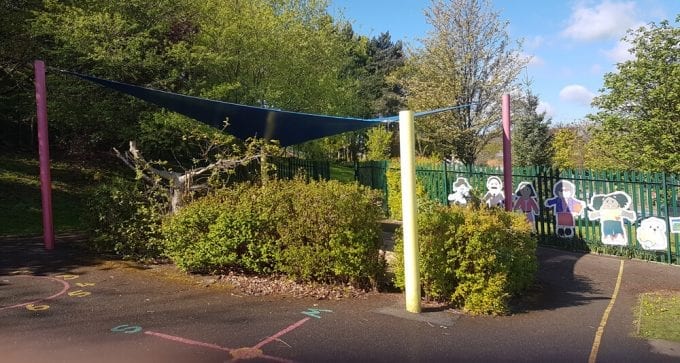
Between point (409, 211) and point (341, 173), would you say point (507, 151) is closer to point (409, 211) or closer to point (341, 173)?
point (409, 211)

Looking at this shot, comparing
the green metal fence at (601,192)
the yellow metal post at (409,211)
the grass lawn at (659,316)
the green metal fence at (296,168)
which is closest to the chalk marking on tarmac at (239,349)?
the yellow metal post at (409,211)

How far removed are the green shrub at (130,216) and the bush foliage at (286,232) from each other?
18.4 inches

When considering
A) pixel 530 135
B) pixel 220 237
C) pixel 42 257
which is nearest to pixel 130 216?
pixel 42 257

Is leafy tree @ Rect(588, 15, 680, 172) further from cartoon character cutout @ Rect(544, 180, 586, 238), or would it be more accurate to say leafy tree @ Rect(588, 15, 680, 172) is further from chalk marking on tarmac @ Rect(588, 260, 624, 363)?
chalk marking on tarmac @ Rect(588, 260, 624, 363)

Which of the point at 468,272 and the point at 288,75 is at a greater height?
the point at 288,75

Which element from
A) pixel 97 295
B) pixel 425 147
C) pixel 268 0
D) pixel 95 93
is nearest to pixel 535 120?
pixel 425 147

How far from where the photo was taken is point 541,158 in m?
22.7

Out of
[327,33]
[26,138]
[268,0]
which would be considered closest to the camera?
[268,0]

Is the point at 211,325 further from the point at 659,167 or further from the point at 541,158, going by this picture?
the point at 541,158

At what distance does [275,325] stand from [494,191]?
8.76m

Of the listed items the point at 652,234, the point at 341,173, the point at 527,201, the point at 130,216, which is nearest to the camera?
the point at 130,216

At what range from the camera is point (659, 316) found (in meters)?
6.22

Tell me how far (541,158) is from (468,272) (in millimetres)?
17957

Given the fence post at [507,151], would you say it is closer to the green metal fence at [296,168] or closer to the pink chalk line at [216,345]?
the pink chalk line at [216,345]
